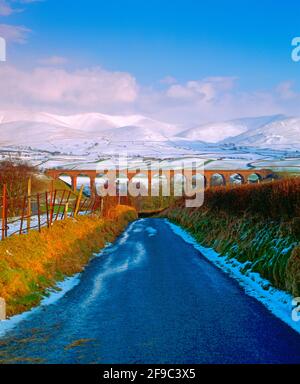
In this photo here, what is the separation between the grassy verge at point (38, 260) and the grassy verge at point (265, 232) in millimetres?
5349

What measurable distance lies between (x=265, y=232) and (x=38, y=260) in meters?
7.29

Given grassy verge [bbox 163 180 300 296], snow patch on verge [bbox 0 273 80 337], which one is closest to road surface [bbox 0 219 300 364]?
snow patch on verge [bbox 0 273 80 337]

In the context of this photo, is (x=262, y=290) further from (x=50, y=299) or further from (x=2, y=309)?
(x=2, y=309)

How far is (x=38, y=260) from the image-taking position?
1319 cm

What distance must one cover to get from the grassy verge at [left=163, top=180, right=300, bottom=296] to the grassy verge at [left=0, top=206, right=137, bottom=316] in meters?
5.35

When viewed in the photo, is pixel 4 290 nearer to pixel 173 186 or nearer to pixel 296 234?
pixel 296 234

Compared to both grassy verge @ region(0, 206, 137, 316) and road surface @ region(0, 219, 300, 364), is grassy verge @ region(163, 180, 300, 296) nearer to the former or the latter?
road surface @ region(0, 219, 300, 364)

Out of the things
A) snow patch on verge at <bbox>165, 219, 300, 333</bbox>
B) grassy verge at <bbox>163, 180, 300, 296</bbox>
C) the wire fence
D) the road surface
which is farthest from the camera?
the wire fence

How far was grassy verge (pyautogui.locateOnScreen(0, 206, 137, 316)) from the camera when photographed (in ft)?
34.2

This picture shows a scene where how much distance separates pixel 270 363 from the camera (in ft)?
21.9

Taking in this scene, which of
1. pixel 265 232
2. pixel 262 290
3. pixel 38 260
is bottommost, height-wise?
pixel 262 290

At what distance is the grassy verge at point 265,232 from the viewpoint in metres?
11.7

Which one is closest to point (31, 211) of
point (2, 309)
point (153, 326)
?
point (2, 309)
